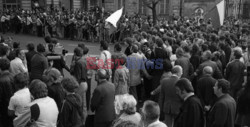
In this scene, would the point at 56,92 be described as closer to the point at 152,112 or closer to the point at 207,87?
the point at 152,112

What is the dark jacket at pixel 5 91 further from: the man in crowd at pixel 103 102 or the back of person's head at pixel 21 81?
the man in crowd at pixel 103 102

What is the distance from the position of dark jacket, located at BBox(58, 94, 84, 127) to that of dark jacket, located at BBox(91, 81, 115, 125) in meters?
0.74

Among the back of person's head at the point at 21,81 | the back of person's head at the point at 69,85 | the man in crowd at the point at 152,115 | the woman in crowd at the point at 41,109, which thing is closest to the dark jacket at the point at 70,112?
the back of person's head at the point at 69,85

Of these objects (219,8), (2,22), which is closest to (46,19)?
(2,22)

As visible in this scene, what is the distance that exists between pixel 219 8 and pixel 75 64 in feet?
22.2

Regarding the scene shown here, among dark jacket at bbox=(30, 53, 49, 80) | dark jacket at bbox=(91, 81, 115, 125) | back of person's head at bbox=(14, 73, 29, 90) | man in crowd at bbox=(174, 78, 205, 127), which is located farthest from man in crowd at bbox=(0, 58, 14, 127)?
man in crowd at bbox=(174, 78, 205, 127)

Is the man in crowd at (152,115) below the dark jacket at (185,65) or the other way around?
below

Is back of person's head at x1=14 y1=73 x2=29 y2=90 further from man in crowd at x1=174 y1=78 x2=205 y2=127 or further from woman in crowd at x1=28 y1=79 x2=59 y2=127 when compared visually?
man in crowd at x1=174 y1=78 x2=205 y2=127

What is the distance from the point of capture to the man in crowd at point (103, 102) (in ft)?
18.4

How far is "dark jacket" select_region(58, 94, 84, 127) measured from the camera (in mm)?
4805

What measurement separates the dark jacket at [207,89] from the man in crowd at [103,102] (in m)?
2.17

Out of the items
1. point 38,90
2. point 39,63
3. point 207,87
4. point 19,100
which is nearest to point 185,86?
point 207,87

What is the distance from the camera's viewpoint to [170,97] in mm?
5930

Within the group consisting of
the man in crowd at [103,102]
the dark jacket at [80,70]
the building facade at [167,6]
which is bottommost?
the man in crowd at [103,102]
